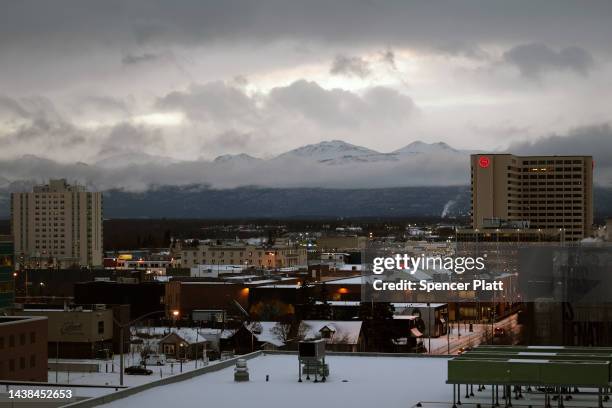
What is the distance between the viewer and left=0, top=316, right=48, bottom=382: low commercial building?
1801 inches

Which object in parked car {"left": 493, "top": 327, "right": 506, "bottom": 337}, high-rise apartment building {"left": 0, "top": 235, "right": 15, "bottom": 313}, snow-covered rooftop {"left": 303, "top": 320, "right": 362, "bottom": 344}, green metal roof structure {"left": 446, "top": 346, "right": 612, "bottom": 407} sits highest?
green metal roof structure {"left": 446, "top": 346, "right": 612, "bottom": 407}

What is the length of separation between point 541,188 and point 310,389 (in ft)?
580

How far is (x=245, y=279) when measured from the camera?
325 ft

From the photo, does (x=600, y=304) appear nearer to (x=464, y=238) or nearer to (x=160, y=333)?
(x=160, y=333)

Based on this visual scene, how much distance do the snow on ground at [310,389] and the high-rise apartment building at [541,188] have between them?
516 feet

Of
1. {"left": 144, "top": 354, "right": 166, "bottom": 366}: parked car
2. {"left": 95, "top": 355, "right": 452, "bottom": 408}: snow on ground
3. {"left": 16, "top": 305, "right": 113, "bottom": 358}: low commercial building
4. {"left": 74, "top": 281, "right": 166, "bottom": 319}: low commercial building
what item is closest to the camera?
{"left": 95, "top": 355, "right": 452, "bottom": 408}: snow on ground

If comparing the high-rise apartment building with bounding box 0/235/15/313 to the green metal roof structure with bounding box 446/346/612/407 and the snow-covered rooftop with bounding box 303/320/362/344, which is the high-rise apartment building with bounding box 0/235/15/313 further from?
the green metal roof structure with bounding box 446/346/612/407

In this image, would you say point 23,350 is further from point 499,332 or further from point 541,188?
point 541,188

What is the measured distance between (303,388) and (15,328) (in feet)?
87.6

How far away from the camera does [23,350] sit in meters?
46.8

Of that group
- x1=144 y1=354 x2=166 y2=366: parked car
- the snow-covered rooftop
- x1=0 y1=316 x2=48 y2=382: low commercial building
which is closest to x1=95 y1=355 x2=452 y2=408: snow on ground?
x1=0 y1=316 x2=48 y2=382: low commercial building

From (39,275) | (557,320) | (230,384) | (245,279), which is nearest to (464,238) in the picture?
(245,279)

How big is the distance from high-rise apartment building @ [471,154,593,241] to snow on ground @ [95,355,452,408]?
6194 inches

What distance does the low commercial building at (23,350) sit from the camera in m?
45.8
